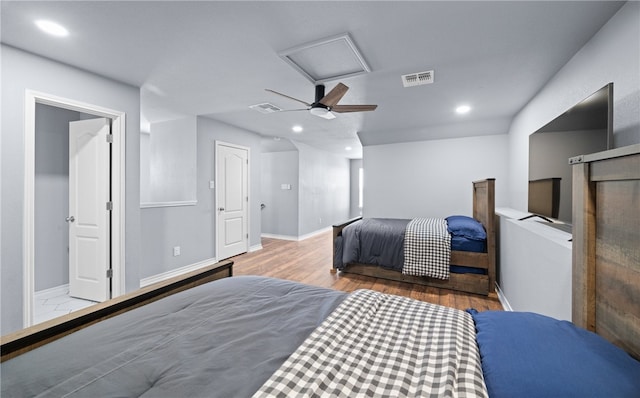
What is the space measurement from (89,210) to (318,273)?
289 centimetres

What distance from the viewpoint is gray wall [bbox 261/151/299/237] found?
6.31 meters

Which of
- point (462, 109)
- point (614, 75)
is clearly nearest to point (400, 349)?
point (614, 75)

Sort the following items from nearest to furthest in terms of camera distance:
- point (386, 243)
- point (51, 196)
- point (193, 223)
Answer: point (51, 196), point (386, 243), point (193, 223)

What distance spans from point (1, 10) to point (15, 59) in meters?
0.59

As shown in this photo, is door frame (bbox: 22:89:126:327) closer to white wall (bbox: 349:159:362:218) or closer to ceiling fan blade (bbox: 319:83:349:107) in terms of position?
ceiling fan blade (bbox: 319:83:349:107)

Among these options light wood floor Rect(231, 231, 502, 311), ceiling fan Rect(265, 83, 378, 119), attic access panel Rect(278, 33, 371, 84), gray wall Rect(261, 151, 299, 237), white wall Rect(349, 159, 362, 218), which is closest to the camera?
attic access panel Rect(278, 33, 371, 84)

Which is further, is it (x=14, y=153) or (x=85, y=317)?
(x=14, y=153)

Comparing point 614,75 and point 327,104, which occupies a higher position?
point 327,104

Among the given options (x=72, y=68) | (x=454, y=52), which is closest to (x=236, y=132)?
(x=72, y=68)

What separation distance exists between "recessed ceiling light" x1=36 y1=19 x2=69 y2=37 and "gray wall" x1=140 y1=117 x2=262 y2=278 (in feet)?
6.79

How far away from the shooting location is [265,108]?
3.56 metres

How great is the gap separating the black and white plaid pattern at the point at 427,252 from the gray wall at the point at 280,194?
3.47m

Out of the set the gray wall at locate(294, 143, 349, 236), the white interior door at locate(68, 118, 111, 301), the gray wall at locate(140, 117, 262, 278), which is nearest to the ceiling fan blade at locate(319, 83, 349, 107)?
the white interior door at locate(68, 118, 111, 301)

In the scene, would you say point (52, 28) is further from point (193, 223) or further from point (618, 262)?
point (618, 262)
